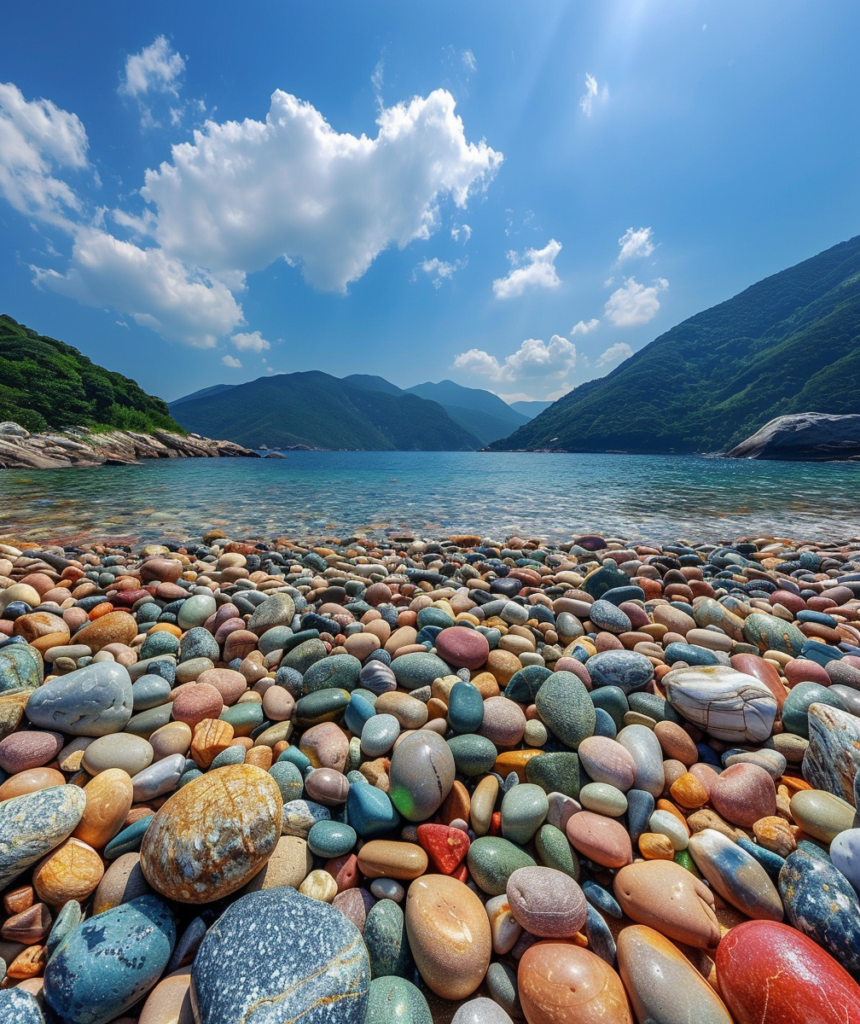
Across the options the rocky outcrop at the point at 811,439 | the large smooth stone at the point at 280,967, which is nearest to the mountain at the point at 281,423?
the rocky outcrop at the point at 811,439

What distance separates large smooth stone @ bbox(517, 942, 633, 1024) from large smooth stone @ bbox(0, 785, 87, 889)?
191cm

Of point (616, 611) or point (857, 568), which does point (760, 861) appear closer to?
point (616, 611)

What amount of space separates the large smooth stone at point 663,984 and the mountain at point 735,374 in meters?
96.3

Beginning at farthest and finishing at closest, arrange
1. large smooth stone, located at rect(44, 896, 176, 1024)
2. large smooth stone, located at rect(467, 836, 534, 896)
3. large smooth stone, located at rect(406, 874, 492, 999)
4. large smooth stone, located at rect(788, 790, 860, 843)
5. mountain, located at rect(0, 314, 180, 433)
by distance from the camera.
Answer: mountain, located at rect(0, 314, 180, 433), large smooth stone, located at rect(788, 790, 860, 843), large smooth stone, located at rect(467, 836, 534, 896), large smooth stone, located at rect(406, 874, 492, 999), large smooth stone, located at rect(44, 896, 176, 1024)

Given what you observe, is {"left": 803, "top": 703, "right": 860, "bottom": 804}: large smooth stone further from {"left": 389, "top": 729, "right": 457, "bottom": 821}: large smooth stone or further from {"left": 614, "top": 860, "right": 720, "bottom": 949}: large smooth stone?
{"left": 389, "top": 729, "right": 457, "bottom": 821}: large smooth stone

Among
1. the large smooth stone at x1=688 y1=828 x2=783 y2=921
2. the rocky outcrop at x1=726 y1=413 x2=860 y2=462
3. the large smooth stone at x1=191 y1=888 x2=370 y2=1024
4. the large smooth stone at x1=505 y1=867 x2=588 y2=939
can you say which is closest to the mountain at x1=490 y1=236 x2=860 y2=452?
the rocky outcrop at x1=726 y1=413 x2=860 y2=462

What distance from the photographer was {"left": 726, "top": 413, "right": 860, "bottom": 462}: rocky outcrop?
53656mm

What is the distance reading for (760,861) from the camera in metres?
1.69

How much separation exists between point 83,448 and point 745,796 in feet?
155

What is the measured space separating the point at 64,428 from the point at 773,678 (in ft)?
192

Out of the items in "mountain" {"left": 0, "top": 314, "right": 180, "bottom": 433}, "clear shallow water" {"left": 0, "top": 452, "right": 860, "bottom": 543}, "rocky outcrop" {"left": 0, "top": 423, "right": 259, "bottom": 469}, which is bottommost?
"clear shallow water" {"left": 0, "top": 452, "right": 860, "bottom": 543}

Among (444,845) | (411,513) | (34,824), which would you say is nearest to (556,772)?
(444,845)

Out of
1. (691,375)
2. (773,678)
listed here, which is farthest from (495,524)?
(691,375)

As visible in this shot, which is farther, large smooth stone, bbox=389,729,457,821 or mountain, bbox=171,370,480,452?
mountain, bbox=171,370,480,452
